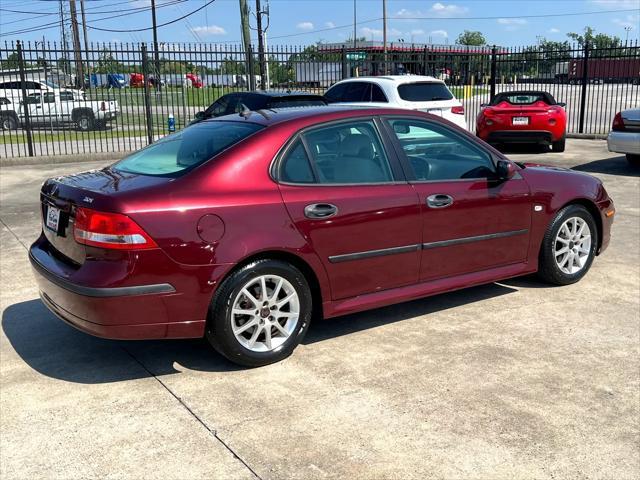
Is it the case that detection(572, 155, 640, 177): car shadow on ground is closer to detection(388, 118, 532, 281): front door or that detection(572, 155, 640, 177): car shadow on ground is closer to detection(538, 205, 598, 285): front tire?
detection(538, 205, 598, 285): front tire

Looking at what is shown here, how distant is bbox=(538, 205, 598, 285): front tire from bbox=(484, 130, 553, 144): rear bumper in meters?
8.62

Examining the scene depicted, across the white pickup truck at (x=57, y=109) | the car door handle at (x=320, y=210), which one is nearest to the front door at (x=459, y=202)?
the car door handle at (x=320, y=210)

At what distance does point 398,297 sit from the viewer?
14.8 feet

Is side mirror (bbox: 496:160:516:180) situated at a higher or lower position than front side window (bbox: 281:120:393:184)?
lower

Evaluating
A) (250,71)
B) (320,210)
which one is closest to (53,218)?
(320,210)

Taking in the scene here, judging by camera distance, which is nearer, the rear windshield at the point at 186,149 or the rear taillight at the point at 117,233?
the rear taillight at the point at 117,233

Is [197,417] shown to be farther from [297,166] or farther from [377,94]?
[377,94]

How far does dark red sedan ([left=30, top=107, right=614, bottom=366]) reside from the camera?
12.1 feet

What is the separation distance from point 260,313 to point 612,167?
10360mm

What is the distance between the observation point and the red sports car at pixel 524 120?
45.3 feet

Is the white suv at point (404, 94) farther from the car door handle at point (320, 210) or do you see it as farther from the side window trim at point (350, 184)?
the car door handle at point (320, 210)

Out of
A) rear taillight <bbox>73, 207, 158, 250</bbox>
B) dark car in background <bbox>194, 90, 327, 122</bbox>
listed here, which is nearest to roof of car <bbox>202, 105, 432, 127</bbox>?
rear taillight <bbox>73, 207, 158, 250</bbox>

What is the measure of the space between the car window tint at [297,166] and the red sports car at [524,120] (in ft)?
34.8

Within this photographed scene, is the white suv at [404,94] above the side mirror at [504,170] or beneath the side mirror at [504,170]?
above
